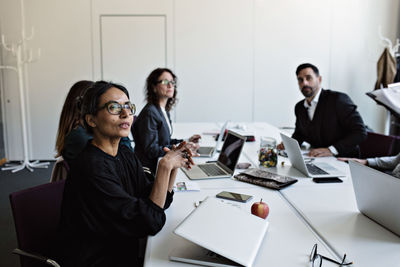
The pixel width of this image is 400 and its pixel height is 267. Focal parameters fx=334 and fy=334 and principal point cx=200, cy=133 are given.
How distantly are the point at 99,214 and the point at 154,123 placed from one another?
5.13 ft

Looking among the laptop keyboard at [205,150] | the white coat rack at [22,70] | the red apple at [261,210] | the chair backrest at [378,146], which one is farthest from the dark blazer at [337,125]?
the white coat rack at [22,70]

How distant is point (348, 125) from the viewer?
115 inches

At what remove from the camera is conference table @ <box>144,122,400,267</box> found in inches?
46.0

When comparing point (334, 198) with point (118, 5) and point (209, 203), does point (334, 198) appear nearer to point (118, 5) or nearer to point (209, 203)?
point (209, 203)

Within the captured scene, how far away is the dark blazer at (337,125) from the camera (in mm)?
2812

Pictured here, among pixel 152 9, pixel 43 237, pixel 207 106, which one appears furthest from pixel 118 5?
pixel 43 237

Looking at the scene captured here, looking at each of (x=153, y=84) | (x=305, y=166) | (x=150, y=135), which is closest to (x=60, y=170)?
(x=150, y=135)

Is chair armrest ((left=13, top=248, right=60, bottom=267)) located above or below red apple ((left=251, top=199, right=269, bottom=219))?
below

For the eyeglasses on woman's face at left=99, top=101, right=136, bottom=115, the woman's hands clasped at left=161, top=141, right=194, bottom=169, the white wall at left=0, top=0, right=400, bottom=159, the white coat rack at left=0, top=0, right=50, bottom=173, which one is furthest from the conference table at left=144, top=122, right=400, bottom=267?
the white coat rack at left=0, top=0, right=50, bottom=173

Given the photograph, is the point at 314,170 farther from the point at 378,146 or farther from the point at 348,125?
the point at 378,146

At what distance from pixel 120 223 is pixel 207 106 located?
437cm

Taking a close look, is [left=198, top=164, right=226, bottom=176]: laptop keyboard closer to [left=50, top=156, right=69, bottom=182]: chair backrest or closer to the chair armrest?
[left=50, top=156, right=69, bottom=182]: chair backrest

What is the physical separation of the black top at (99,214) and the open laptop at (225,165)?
802 millimetres

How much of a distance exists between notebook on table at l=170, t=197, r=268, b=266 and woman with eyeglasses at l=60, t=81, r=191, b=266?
0.18 meters
